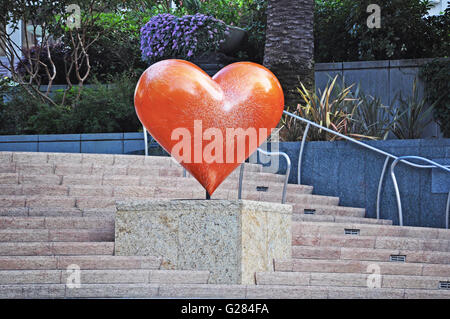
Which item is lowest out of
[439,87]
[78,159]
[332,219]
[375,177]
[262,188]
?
[332,219]

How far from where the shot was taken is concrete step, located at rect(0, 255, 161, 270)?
5602mm

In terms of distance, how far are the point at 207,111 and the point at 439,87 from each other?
6873 millimetres

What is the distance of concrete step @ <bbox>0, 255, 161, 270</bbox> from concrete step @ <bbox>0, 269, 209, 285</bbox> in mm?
114

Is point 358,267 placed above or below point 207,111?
below

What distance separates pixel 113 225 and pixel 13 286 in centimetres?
136

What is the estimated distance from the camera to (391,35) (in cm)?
1238

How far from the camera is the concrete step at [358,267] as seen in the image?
6.06 meters

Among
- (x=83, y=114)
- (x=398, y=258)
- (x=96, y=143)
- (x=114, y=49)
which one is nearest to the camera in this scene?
(x=398, y=258)

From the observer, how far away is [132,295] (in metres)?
5.23

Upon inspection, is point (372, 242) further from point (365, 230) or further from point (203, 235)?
point (203, 235)

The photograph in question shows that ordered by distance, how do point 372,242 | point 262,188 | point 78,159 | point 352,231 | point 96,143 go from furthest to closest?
point 96,143
point 262,188
point 78,159
point 352,231
point 372,242

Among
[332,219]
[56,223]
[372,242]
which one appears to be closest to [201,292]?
[56,223]

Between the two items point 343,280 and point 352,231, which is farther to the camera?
point 352,231
